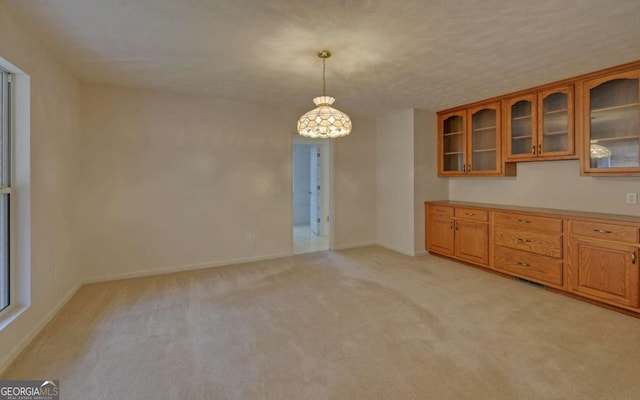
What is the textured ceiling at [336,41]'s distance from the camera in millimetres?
1927

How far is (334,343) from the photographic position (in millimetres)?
2240

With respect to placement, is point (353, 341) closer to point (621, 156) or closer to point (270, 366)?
point (270, 366)

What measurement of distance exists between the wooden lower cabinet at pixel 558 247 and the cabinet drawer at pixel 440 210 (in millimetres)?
25

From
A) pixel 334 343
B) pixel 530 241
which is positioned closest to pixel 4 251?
pixel 334 343

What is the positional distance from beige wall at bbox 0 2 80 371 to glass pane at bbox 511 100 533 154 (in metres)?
4.91

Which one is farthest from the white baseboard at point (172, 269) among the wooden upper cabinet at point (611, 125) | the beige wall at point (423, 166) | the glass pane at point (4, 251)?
the wooden upper cabinet at point (611, 125)

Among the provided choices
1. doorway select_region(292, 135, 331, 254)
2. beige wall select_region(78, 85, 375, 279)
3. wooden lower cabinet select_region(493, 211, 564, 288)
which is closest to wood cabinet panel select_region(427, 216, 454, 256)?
wooden lower cabinet select_region(493, 211, 564, 288)

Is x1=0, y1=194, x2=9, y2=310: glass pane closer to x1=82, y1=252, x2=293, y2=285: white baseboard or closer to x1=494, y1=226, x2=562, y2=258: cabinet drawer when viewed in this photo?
x1=82, y1=252, x2=293, y2=285: white baseboard

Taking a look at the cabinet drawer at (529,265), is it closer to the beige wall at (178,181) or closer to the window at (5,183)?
the beige wall at (178,181)

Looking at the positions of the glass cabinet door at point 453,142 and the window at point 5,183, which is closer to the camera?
the window at point 5,183

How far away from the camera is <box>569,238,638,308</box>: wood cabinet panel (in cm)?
268

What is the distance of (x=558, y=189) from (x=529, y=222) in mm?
695

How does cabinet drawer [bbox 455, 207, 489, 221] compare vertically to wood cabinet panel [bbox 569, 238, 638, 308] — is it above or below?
above

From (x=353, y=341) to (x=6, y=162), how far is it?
9.59 ft
